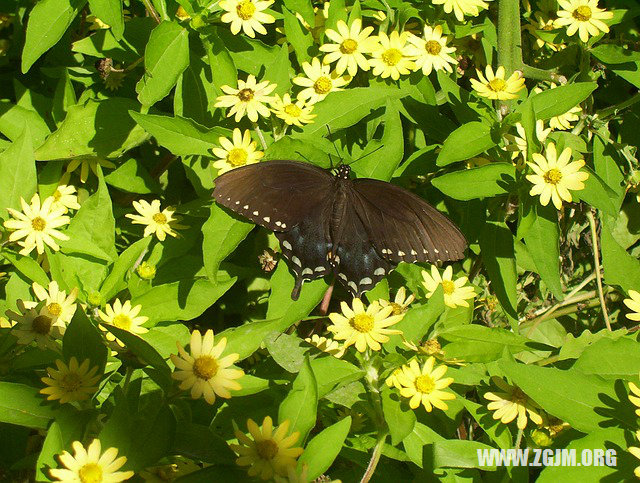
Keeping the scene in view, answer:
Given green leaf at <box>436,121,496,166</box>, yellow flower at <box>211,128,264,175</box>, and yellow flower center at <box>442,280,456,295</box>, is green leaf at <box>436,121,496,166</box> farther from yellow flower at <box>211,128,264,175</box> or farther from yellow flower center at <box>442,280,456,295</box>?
yellow flower at <box>211,128,264,175</box>

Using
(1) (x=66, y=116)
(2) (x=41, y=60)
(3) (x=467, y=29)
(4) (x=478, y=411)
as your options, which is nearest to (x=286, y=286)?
(4) (x=478, y=411)

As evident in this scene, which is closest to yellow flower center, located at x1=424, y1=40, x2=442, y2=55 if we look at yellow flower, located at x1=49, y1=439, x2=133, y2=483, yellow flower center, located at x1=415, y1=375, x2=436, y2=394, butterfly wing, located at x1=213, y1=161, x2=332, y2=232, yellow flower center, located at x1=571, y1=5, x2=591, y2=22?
yellow flower center, located at x1=571, y1=5, x2=591, y2=22

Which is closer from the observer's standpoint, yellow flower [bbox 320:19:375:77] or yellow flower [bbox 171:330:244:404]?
yellow flower [bbox 171:330:244:404]

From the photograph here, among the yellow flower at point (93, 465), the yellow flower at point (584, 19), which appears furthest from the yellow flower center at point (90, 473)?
the yellow flower at point (584, 19)

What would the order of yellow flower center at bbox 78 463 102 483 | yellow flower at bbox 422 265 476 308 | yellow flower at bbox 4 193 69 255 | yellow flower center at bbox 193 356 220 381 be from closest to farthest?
yellow flower center at bbox 78 463 102 483 < yellow flower center at bbox 193 356 220 381 < yellow flower at bbox 4 193 69 255 < yellow flower at bbox 422 265 476 308

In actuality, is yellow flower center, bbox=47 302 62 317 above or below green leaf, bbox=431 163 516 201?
below
